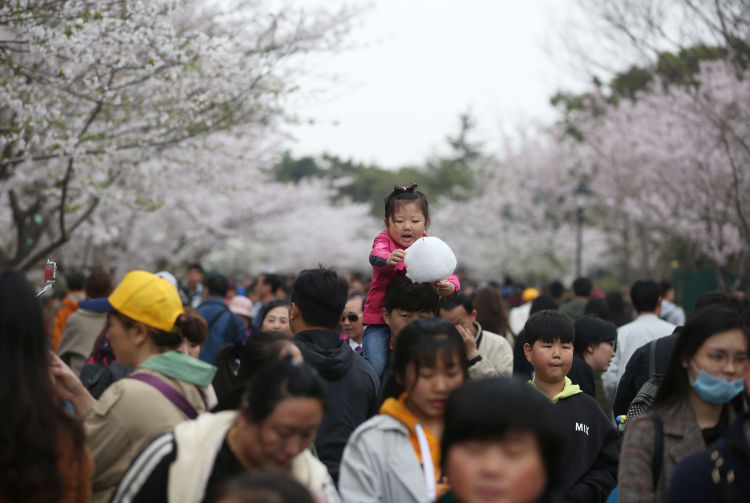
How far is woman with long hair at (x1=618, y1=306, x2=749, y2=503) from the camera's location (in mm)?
3285

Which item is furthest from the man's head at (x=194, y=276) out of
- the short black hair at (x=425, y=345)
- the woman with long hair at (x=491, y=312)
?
the short black hair at (x=425, y=345)

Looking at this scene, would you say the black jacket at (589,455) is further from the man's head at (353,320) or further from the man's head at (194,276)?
the man's head at (194,276)

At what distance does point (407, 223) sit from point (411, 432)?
2.13 metres

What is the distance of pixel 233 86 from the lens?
10359 mm

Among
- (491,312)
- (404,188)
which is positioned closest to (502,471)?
(404,188)

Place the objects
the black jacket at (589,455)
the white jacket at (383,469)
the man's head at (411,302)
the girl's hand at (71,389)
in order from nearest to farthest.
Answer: the white jacket at (383,469) < the girl's hand at (71,389) < the black jacket at (589,455) < the man's head at (411,302)

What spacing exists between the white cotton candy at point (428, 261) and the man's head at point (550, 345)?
2.81ft

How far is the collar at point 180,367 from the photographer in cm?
345

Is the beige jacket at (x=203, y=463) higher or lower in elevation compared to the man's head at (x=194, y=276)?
lower

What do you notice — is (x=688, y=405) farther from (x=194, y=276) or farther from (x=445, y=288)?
(x=194, y=276)

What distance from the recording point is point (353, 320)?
7215 millimetres

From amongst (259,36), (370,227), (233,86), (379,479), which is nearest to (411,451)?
(379,479)

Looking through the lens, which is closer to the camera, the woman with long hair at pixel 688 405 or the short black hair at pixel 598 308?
the woman with long hair at pixel 688 405

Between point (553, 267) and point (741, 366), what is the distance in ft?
114
